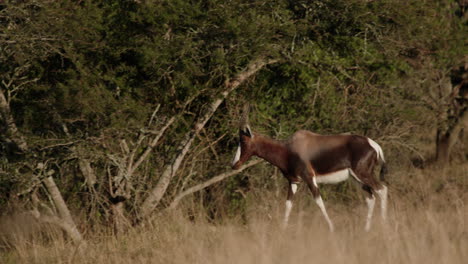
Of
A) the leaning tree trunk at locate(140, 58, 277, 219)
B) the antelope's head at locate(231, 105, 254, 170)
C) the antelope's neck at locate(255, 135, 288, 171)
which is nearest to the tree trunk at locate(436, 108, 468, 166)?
the leaning tree trunk at locate(140, 58, 277, 219)

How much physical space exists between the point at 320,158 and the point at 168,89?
3.28m

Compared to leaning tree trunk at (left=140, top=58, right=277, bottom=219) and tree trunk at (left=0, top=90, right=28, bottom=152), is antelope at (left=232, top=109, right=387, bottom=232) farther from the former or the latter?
tree trunk at (left=0, top=90, right=28, bottom=152)

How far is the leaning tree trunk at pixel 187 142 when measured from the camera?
11.7 meters

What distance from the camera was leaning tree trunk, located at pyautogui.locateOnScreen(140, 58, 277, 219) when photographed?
460 inches

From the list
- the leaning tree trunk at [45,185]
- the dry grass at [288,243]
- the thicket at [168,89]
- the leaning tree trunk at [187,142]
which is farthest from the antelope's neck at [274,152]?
the leaning tree trunk at [45,185]

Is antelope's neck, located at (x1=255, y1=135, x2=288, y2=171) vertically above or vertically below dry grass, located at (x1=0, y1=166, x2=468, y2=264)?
above

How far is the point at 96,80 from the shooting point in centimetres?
1097

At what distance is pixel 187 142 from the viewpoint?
11.9 meters

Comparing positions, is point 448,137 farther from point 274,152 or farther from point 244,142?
point 244,142

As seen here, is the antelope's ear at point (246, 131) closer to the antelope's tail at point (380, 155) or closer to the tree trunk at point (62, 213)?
the antelope's tail at point (380, 155)

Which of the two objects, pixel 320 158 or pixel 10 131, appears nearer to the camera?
pixel 320 158

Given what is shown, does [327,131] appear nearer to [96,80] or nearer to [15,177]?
→ [96,80]

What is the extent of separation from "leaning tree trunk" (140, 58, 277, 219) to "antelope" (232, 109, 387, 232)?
1.96 meters

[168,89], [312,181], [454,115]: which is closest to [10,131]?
[168,89]
